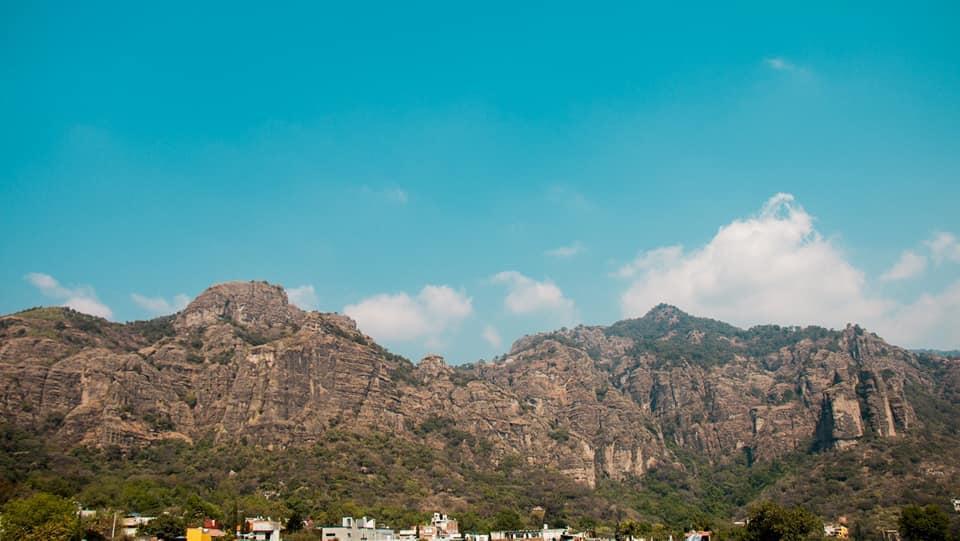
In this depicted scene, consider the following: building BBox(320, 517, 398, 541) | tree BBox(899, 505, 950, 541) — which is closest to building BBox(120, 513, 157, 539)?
building BBox(320, 517, 398, 541)

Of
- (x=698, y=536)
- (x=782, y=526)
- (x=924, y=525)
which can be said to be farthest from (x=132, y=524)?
(x=924, y=525)

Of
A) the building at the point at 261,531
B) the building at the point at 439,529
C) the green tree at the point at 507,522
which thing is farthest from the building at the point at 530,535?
the building at the point at 261,531

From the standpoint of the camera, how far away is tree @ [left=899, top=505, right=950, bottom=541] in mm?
95438

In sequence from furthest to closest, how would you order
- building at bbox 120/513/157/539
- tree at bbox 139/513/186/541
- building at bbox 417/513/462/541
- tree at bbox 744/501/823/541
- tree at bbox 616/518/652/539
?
tree at bbox 616/518/652/539, building at bbox 417/513/462/541, tree at bbox 744/501/823/541, tree at bbox 139/513/186/541, building at bbox 120/513/157/539

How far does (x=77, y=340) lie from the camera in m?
158

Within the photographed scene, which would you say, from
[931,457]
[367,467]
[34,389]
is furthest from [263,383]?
[931,457]

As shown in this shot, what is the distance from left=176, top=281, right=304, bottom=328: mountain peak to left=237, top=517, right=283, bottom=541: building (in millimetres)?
91744

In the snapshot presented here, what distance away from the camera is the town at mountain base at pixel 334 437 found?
418 ft

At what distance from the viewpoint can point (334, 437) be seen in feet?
484

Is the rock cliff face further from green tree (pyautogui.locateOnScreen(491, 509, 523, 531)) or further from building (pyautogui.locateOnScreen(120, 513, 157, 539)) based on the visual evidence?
building (pyautogui.locateOnScreen(120, 513, 157, 539))

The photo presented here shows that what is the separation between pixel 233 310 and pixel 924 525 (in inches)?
5809

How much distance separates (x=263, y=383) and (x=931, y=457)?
119468mm

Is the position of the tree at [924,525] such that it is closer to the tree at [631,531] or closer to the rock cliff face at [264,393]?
the tree at [631,531]

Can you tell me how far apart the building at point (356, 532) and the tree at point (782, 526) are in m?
46.3
